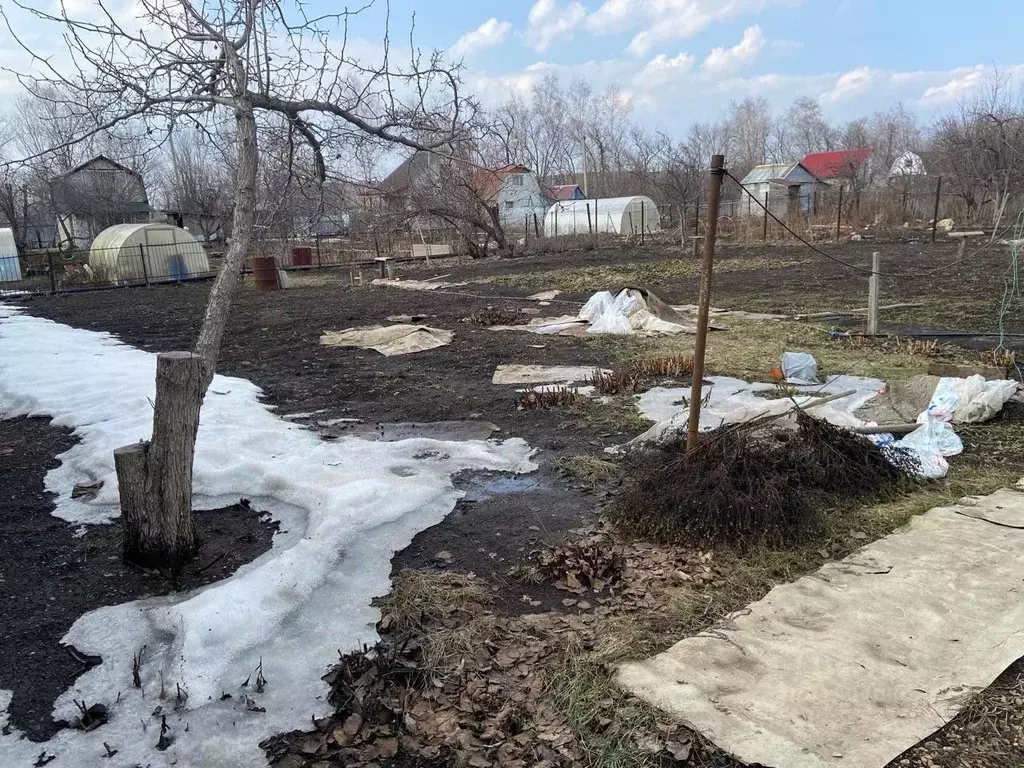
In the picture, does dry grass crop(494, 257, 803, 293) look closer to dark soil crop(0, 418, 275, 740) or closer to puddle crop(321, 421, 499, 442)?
puddle crop(321, 421, 499, 442)

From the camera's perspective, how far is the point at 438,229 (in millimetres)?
34562

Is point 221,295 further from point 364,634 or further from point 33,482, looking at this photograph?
point 33,482

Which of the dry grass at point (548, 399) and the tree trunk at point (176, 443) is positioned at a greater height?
the tree trunk at point (176, 443)

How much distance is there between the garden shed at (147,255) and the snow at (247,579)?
1909 centimetres

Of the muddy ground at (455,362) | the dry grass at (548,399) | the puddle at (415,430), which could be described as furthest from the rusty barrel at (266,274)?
the dry grass at (548,399)

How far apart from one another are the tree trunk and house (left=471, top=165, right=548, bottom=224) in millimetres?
1343

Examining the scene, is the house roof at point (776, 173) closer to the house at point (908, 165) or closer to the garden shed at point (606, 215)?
the house at point (908, 165)

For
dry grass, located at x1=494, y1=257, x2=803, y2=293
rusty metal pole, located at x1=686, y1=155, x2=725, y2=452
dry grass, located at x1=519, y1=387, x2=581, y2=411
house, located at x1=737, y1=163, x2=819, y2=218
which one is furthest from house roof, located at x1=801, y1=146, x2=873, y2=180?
rusty metal pole, located at x1=686, y1=155, x2=725, y2=452

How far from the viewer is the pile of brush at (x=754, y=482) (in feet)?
12.9

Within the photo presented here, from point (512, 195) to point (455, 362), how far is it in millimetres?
39304

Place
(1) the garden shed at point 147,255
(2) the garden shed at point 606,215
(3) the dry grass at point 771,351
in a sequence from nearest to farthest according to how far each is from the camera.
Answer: (3) the dry grass at point 771,351 < (1) the garden shed at point 147,255 < (2) the garden shed at point 606,215

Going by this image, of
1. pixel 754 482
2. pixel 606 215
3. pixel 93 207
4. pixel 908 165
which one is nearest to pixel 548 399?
pixel 754 482

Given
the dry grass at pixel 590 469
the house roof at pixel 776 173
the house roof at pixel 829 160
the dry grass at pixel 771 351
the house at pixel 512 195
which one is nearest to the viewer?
the dry grass at pixel 590 469

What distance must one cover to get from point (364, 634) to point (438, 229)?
32.5 metres
